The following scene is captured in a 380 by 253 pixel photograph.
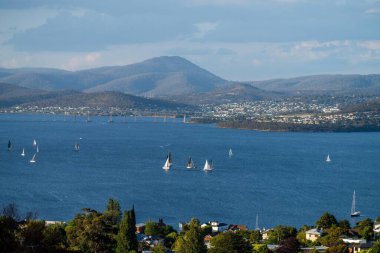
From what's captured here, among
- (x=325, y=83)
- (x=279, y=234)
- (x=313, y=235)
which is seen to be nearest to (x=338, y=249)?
(x=313, y=235)

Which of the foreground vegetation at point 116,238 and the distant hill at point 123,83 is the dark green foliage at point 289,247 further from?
the distant hill at point 123,83

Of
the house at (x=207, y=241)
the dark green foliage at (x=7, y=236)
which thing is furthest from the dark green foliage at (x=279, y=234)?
the dark green foliage at (x=7, y=236)

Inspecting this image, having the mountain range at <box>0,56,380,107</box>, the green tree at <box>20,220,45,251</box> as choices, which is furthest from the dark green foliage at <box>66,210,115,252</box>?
the mountain range at <box>0,56,380,107</box>

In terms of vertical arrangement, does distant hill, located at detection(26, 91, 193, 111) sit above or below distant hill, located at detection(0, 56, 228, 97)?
below

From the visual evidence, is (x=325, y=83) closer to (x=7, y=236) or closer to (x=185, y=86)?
(x=185, y=86)

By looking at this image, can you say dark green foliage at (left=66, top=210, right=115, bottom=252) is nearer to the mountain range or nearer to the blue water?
the blue water

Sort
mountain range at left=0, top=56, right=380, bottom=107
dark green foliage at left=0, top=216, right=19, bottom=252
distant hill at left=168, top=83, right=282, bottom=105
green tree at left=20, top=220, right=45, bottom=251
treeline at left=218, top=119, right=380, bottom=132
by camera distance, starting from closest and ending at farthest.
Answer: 1. dark green foliage at left=0, top=216, right=19, bottom=252
2. green tree at left=20, top=220, right=45, bottom=251
3. treeline at left=218, top=119, right=380, bottom=132
4. distant hill at left=168, top=83, right=282, bottom=105
5. mountain range at left=0, top=56, right=380, bottom=107

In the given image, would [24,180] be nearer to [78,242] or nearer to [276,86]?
[78,242]
